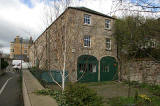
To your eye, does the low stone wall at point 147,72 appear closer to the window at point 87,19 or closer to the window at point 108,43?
the window at point 108,43

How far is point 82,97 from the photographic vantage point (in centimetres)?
410

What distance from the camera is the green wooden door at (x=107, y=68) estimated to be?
16.2 metres

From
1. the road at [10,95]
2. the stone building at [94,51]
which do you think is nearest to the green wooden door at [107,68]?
the stone building at [94,51]

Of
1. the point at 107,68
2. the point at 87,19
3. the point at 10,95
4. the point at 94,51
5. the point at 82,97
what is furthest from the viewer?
the point at 107,68

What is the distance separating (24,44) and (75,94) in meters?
70.3

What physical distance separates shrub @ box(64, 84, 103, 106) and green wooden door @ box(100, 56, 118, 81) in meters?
12.1

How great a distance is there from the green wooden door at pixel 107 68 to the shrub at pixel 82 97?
39.8 ft

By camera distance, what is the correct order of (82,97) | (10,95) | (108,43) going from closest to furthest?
1. (82,97)
2. (10,95)
3. (108,43)

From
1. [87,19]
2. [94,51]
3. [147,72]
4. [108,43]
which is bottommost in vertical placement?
[147,72]

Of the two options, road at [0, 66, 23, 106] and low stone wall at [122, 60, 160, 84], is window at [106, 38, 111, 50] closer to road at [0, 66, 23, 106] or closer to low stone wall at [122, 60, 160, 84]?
low stone wall at [122, 60, 160, 84]

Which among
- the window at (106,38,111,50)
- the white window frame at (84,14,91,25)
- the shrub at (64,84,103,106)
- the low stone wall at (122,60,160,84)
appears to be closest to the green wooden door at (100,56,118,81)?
the window at (106,38,111,50)

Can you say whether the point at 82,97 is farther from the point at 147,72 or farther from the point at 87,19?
the point at 87,19

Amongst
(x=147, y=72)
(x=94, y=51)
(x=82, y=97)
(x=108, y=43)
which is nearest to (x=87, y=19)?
(x=94, y=51)

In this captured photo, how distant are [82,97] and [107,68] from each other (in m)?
13.3
